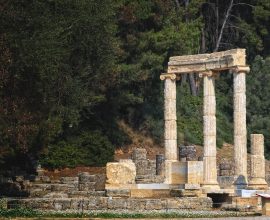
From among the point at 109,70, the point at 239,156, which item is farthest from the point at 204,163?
the point at 109,70

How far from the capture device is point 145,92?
80000mm

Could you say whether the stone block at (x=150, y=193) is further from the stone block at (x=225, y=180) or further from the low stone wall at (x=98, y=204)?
the stone block at (x=225, y=180)

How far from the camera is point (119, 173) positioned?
187 ft

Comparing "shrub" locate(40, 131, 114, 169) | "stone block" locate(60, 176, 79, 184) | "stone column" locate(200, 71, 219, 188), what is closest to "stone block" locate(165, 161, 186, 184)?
"stone column" locate(200, 71, 219, 188)

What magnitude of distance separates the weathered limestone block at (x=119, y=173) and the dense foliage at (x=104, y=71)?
4340mm

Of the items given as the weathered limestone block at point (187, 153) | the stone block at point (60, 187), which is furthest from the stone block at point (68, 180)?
the weathered limestone block at point (187, 153)

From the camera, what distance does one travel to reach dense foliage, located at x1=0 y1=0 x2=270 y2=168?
48781 millimetres

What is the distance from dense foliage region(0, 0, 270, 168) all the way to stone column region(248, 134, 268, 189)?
9998 mm

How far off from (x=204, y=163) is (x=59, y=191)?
8.26m

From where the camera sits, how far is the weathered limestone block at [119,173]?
57000 mm

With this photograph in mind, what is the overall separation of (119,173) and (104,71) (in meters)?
10.9

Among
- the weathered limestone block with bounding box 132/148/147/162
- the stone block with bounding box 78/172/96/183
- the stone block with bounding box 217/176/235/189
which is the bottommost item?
the stone block with bounding box 78/172/96/183

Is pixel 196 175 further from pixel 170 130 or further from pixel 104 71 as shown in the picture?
pixel 104 71

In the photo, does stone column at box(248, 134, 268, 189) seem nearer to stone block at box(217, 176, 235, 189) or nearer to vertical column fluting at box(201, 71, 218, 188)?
vertical column fluting at box(201, 71, 218, 188)
